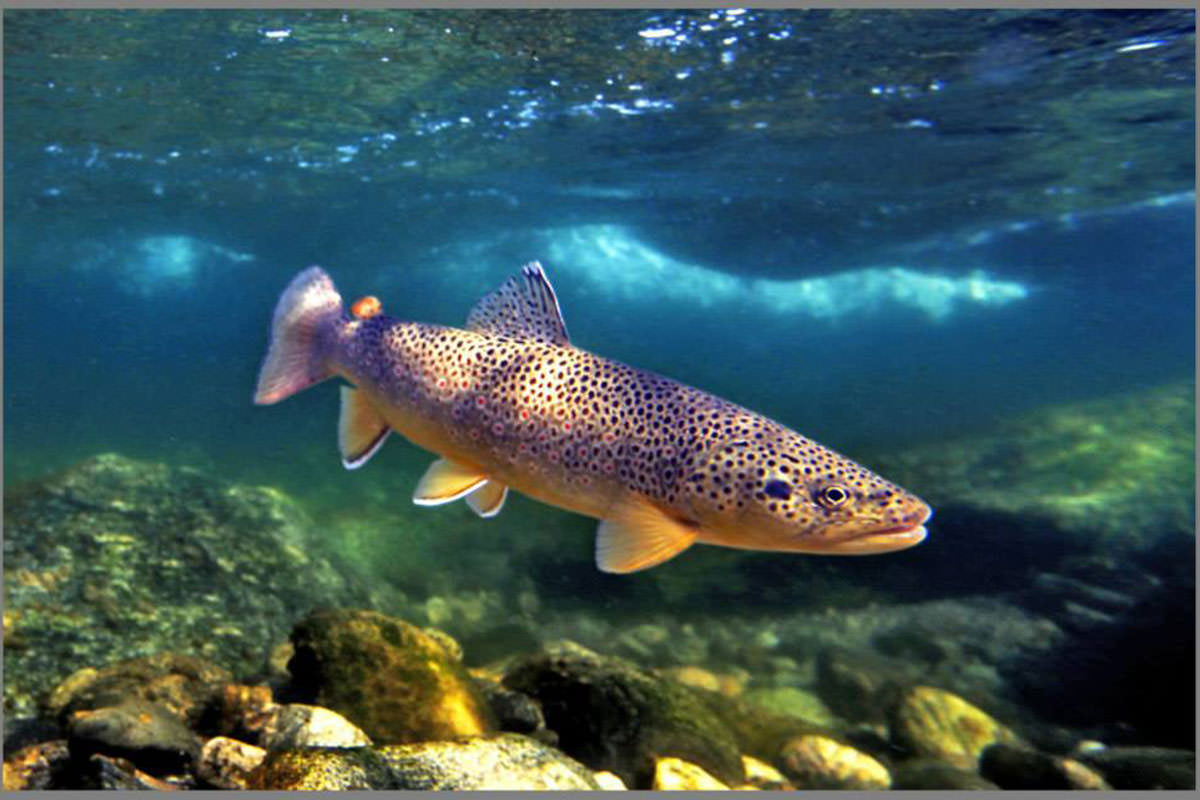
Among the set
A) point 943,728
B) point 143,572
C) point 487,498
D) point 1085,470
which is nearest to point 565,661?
point 487,498

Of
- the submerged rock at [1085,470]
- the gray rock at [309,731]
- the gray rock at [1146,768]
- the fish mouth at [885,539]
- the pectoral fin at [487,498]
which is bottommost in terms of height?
the submerged rock at [1085,470]

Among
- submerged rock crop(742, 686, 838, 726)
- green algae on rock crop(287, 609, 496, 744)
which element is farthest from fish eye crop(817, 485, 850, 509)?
submerged rock crop(742, 686, 838, 726)

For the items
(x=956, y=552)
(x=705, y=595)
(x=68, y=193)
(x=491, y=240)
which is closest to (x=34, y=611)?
(x=705, y=595)

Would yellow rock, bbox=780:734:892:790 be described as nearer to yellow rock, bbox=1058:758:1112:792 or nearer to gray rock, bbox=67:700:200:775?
yellow rock, bbox=1058:758:1112:792

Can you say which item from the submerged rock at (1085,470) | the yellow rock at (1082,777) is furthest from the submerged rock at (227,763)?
the submerged rock at (1085,470)

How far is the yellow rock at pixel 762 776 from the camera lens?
17.6 ft

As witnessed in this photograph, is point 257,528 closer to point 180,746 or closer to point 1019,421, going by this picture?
point 180,746

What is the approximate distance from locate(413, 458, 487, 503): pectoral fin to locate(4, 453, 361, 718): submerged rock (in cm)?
377

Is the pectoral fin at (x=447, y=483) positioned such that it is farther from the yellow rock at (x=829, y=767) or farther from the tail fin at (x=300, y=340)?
the yellow rock at (x=829, y=767)

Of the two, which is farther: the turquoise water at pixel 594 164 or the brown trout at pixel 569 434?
the turquoise water at pixel 594 164

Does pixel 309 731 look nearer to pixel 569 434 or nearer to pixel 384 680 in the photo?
pixel 384 680

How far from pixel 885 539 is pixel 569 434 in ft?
4.41

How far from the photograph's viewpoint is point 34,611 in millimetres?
6336

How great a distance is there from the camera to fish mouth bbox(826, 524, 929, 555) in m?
3.00
